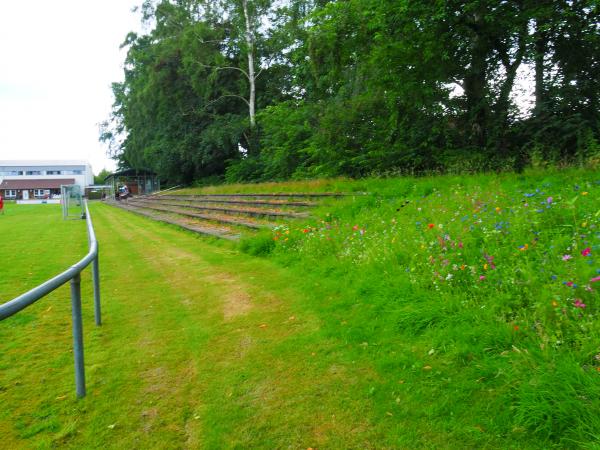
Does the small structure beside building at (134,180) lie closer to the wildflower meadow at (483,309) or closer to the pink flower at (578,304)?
the wildflower meadow at (483,309)

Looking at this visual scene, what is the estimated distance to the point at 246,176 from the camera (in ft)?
79.8

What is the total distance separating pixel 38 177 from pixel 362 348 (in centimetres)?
9701

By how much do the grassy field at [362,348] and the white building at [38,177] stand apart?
81.5m

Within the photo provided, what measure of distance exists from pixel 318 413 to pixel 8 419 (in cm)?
195

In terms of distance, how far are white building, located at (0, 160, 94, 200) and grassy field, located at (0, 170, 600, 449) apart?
81.5m

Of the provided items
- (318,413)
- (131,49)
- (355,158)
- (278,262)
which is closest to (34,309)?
(278,262)

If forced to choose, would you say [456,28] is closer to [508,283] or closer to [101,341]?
[508,283]

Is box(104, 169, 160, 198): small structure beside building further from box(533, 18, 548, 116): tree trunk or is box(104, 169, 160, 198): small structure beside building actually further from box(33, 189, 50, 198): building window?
box(533, 18, 548, 116): tree trunk

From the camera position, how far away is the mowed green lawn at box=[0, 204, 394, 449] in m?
2.23

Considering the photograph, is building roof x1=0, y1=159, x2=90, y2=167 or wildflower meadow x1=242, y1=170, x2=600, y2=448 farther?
building roof x1=0, y1=159, x2=90, y2=167

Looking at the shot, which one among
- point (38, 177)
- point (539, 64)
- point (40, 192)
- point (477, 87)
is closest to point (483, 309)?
point (539, 64)

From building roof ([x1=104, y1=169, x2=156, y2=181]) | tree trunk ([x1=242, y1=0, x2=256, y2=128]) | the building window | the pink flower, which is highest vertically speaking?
tree trunk ([x1=242, y1=0, x2=256, y2=128])

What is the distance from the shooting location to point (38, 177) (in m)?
81.6

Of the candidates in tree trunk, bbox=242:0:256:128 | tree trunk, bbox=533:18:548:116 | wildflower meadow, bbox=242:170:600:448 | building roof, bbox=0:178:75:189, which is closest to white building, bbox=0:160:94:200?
building roof, bbox=0:178:75:189
